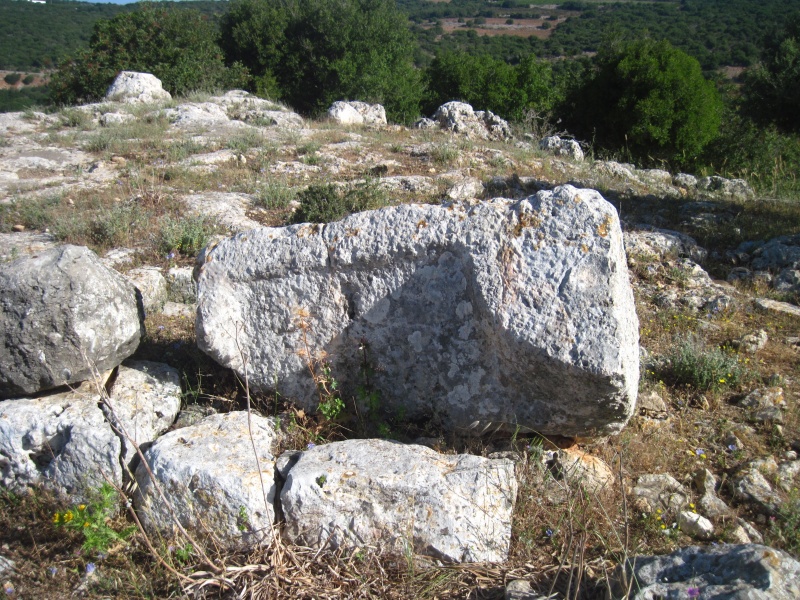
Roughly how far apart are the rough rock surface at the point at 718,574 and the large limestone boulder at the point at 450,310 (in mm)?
837

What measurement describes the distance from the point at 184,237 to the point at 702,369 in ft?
15.9

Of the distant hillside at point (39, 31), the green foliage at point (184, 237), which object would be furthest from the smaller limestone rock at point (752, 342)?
the distant hillside at point (39, 31)

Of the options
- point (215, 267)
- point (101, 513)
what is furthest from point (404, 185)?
point (101, 513)

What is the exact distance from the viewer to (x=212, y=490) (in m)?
2.91

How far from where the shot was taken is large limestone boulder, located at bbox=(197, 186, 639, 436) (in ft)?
9.89

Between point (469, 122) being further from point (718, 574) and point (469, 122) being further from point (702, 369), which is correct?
point (718, 574)

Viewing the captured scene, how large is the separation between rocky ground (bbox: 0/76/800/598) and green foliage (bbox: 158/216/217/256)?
0.09ft

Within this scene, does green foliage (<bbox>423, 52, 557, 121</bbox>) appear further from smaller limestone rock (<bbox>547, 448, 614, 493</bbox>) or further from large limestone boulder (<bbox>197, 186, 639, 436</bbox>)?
smaller limestone rock (<bbox>547, 448, 614, 493</bbox>)

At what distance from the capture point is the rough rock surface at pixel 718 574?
2.11 m

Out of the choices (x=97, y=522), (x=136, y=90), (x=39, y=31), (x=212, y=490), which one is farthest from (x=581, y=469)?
(x=39, y=31)

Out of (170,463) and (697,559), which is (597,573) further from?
(170,463)

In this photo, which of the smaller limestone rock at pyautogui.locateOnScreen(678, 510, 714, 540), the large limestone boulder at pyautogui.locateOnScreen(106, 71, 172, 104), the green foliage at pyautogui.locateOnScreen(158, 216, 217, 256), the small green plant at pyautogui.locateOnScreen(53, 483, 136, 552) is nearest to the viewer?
the small green plant at pyautogui.locateOnScreen(53, 483, 136, 552)

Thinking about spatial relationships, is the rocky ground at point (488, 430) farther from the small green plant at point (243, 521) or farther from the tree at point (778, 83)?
the tree at point (778, 83)

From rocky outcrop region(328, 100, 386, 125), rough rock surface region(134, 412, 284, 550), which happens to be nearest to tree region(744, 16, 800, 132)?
rocky outcrop region(328, 100, 386, 125)
